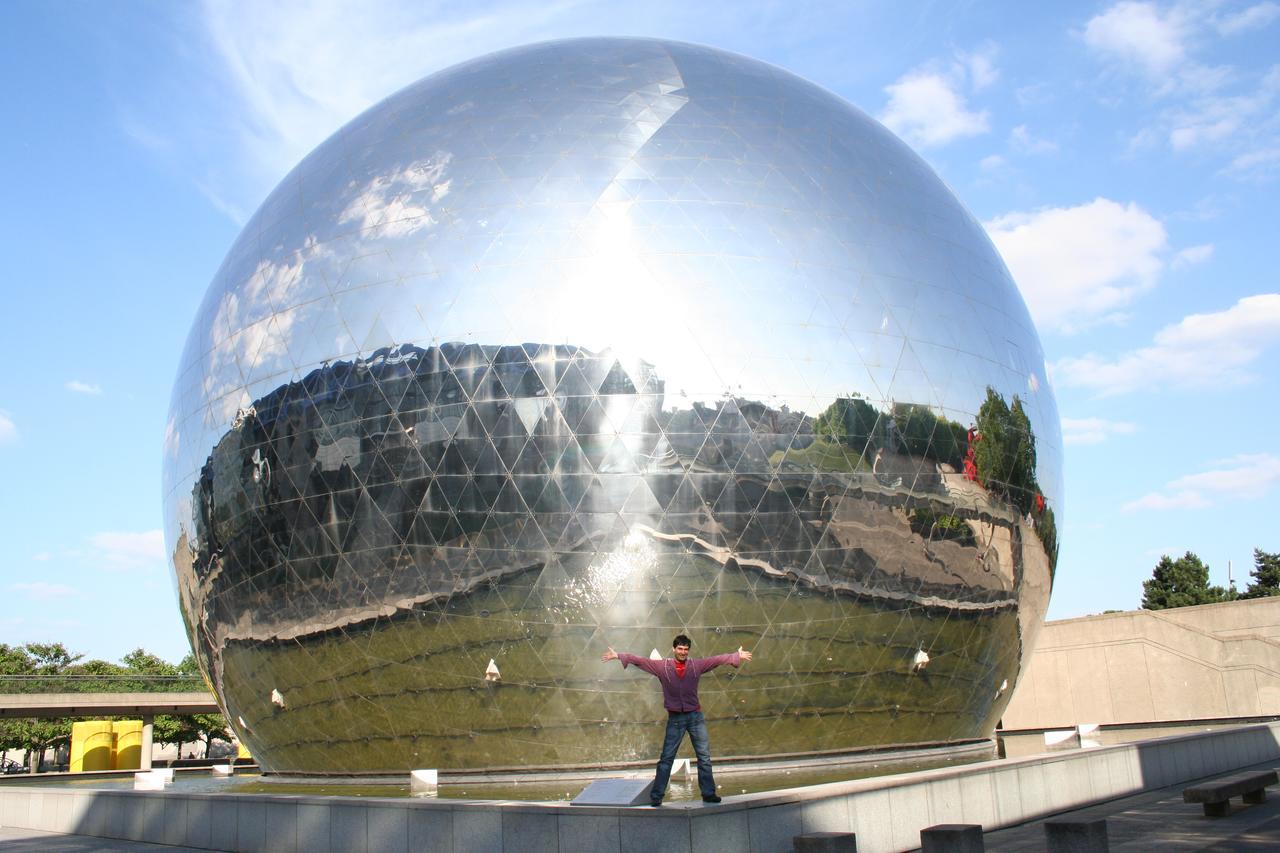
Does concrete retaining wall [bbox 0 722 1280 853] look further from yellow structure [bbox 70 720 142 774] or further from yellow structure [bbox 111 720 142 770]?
yellow structure [bbox 111 720 142 770]

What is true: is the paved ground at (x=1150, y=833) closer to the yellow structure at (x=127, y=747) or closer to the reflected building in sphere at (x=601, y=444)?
the reflected building in sphere at (x=601, y=444)

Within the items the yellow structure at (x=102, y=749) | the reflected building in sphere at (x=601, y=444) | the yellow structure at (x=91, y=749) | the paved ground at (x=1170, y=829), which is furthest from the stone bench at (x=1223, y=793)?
the yellow structure at (x=91, y=749)

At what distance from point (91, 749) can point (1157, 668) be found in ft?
110

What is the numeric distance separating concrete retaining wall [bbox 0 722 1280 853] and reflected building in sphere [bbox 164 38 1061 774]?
272 centimetres

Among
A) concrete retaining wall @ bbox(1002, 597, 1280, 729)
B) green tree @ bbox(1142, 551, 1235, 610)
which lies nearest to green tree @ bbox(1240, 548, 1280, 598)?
green tree @ bbox(1142, 551, 1235, 610)

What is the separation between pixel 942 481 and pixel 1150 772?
4331 mm

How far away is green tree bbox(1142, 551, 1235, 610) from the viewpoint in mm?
75312

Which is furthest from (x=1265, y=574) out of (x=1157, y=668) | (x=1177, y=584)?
(x=1157, y=668)

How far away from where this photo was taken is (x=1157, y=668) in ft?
92.5

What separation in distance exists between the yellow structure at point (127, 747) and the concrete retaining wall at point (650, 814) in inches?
967

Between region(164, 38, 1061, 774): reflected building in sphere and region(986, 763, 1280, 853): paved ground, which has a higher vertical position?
region(164, 38, 1061, 774): reflected building in sphere

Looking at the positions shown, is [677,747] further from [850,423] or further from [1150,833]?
[850,423]

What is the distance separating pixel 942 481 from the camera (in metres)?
14.2

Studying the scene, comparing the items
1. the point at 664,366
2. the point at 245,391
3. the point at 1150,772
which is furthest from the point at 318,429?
the point at 1150,772
